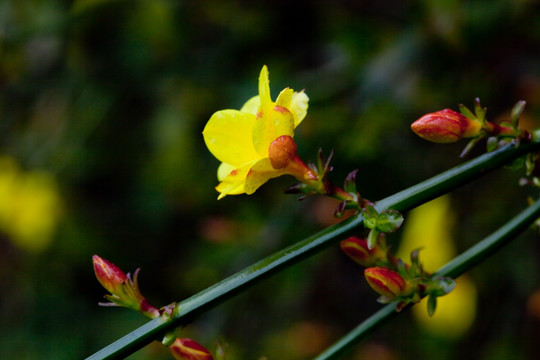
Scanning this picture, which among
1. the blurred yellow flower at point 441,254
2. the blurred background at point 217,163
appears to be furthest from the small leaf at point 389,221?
the blurred yellow flower at point 441,254

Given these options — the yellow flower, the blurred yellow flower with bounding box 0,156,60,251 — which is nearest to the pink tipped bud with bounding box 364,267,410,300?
the yellow flower

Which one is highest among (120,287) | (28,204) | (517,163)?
(28,204)

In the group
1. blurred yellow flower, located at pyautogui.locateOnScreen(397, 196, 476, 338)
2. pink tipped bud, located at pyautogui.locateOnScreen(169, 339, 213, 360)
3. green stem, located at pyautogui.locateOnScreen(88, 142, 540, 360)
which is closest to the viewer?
green stem, located at pyautogui.locateOnScreen(88, 142, 540, 360)

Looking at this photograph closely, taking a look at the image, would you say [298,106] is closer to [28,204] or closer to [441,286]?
[441,286]

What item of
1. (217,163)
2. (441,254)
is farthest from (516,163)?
(217,163)

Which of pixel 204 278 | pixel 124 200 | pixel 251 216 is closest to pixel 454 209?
pixel 251 216

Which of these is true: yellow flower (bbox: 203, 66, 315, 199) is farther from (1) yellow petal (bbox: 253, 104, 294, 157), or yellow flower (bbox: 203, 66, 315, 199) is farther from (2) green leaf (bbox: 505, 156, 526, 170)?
(2) green leaf (bbox: 505, 156, 526, 170)
